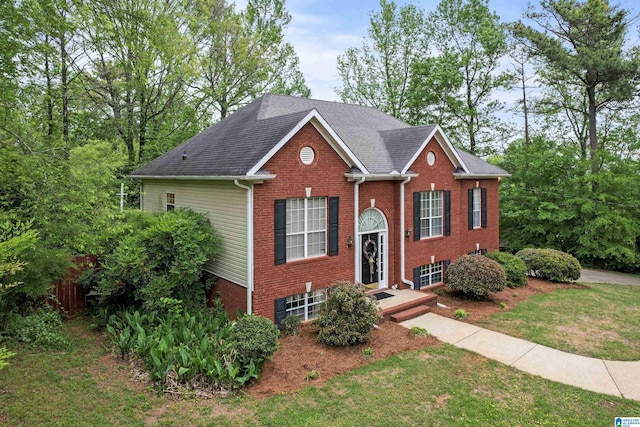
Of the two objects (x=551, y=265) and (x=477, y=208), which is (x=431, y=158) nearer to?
(x=477, y=208)

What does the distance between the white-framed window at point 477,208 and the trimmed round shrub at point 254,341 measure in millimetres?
13127

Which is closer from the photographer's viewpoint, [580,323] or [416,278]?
[580,323]

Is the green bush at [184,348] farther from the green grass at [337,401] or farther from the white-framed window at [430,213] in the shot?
the white-framed window at [430,213]

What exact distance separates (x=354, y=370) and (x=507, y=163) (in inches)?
957

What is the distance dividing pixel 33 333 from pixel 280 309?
19.7ft

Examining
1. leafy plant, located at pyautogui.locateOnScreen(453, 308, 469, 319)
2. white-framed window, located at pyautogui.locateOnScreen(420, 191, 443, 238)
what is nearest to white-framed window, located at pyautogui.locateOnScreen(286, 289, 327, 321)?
leafy plant, located at pyautogui.locateOnScreen(453, 308, 469, 319)

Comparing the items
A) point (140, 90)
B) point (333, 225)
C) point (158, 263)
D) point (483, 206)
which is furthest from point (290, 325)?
point (140, 90)

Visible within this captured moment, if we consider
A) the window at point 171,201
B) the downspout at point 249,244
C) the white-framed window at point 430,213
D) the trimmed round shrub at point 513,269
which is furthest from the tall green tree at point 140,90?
the trimmed round shrub at point 513,269

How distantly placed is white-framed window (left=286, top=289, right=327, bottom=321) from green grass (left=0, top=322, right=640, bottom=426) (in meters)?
3.42

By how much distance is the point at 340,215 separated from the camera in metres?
12.6

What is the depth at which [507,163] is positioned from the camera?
28547mm

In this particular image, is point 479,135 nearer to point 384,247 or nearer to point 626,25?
point 626,25

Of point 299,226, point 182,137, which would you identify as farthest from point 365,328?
point 182,137

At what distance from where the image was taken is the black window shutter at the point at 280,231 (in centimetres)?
1105
